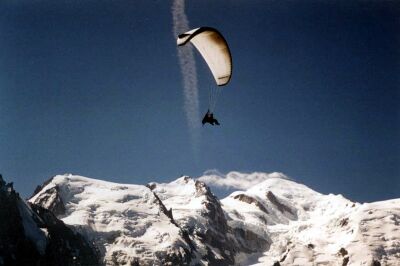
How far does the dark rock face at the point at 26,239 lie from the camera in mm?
93225

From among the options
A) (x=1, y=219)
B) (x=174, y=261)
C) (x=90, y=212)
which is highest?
(x=1, y=219)

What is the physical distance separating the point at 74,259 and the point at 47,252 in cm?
2183

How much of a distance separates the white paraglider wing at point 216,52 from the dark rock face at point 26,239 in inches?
2823

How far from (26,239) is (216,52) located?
84288 mm

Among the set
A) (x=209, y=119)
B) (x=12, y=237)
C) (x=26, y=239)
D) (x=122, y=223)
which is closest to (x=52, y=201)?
(x=122, y=223)

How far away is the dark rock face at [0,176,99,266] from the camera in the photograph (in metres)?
93.2

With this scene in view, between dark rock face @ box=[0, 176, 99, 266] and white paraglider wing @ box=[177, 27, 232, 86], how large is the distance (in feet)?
235

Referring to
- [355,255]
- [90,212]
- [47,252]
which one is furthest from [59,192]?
[355,255]

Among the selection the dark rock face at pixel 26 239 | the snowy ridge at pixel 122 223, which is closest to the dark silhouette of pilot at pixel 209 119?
the dark rock face at pixel 26 239

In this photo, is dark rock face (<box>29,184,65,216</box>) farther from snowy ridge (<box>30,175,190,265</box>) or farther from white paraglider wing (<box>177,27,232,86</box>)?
white paraglider wing (<box>177,27,232,86</box>)

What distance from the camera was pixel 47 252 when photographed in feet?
343

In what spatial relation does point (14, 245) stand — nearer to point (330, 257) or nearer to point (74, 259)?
point (74, 259)

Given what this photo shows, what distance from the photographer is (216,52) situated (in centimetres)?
3112

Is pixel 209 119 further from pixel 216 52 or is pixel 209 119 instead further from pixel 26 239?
pixel 26 239
